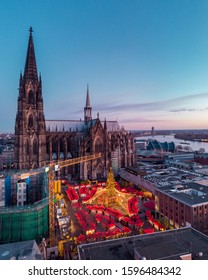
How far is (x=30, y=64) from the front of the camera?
56.6 meters

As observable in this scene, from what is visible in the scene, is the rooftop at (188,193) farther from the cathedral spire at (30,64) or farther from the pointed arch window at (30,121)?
the cathedral spire at (30,64)

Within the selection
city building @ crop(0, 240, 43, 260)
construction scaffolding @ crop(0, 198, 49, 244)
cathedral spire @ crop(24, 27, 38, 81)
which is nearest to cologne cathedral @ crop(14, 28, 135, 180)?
cathedral spire @ crop(24, 27, 38, 81)

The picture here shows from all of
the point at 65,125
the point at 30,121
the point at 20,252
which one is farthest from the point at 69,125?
the point at 20,252

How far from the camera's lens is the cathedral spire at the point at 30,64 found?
5615 cm

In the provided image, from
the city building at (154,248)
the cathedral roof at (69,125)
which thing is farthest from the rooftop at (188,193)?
the cathedral roof at (69,125)

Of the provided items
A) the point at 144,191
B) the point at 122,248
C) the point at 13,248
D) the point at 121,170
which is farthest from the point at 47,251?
the point at 121,170

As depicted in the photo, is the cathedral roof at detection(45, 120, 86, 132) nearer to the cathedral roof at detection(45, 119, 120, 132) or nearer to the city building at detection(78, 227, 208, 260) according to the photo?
the cathedral roof at detection(45, 119, 120, 132)

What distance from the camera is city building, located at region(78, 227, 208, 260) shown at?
15497mm

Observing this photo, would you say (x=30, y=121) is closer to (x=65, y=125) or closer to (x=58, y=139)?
(x=58, y=139)

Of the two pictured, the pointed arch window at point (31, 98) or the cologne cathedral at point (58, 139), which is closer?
the cologne cathedral at point (58, 139)

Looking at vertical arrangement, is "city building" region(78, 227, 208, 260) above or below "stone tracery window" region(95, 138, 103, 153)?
below

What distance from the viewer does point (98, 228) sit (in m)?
33.6

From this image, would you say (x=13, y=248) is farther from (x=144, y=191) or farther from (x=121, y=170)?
(x=121, y=170)

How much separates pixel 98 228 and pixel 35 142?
32194 mm
